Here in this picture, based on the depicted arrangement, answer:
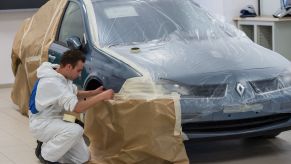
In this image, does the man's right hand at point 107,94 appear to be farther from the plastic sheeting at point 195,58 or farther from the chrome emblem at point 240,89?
the chrome emblem at point 240,89

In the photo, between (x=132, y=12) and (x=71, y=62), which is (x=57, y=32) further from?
(x=71, y=62)

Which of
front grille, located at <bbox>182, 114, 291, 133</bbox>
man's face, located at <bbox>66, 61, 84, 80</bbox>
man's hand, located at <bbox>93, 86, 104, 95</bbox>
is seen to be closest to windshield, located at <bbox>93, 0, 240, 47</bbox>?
Answer: man's hand, located at <bbox>93, 86, 104, 95</bbox>

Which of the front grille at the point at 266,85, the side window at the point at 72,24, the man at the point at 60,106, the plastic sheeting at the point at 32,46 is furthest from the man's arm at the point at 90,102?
the plastic sheeting at the point at 32,46

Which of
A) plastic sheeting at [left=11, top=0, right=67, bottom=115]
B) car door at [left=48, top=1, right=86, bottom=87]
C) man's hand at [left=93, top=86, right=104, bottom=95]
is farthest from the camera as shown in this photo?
plastic sheeting at [left=11, top=0, right=67, bottom=115]

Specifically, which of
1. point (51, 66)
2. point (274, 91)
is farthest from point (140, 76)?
point (274, 91)

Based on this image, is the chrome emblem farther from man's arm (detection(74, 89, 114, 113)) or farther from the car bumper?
man's arm (detection(74, 89, 114, 113))

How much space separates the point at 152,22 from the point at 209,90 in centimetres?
140

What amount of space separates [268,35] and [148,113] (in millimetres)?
5467

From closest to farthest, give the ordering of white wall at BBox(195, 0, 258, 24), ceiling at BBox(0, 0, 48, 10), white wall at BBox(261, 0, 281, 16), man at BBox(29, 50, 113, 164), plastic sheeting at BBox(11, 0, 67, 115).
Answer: man at BBox(29, 50, 113, 164)
plastic sheeting at BBox(11, 0, 67, 115)
white wall at BBox(261, 0, 281, 16)
white wall at BBox(195, 0, 258, 24)
ceiling at BBox(0, 0, 48, 10)

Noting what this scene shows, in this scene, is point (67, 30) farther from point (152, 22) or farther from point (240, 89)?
point (240, 89)

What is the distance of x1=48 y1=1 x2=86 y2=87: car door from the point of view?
260 inches

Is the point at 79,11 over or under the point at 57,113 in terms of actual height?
over

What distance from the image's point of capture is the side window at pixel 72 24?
6.61 meters

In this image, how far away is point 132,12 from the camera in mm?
6492
